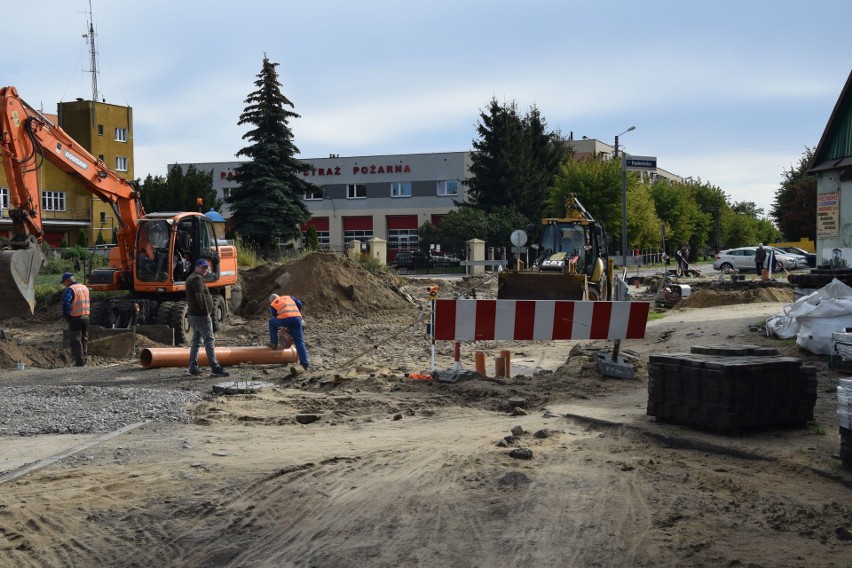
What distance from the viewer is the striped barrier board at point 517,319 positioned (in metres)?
11.5

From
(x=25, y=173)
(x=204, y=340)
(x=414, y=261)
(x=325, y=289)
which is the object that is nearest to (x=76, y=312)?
(x=204, y=340)

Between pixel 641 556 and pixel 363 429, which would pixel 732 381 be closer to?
pixel 641 556

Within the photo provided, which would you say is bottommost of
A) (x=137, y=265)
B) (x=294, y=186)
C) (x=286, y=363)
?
(x=286, y=363)

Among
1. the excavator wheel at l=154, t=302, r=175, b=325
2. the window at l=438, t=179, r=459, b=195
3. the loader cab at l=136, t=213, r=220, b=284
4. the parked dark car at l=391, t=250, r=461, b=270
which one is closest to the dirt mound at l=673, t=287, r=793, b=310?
the loader cab at l=136, t=213, r=220, b=284

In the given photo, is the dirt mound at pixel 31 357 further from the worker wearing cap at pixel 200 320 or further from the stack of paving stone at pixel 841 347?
the stack of paving stone at pixel 841 347

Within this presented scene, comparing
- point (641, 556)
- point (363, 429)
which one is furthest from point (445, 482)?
point (363, 429)

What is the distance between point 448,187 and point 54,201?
2971cm

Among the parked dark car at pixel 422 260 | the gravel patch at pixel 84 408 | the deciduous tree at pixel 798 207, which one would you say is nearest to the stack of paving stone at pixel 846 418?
the gravel patch at pixel 84 408

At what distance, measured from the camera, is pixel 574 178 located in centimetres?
5212

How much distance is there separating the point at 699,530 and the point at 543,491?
1.23 m

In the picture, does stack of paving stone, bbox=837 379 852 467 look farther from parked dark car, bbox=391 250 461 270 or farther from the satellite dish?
parked dark car, bbox=391 250 461 270

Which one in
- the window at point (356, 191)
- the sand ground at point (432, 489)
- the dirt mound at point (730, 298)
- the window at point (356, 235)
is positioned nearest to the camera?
the sand ground at point (432, 489)

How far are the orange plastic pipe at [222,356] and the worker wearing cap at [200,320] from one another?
0.60 metres

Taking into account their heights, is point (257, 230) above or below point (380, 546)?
above
